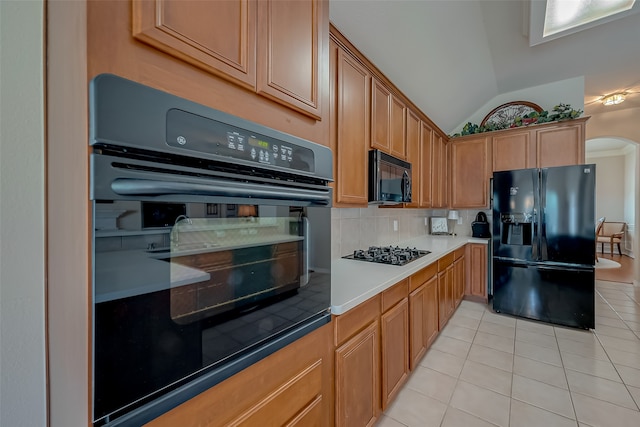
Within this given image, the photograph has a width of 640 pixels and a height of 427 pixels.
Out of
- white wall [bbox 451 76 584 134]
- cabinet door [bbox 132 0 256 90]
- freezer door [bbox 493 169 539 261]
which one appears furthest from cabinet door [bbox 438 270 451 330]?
white wall [bbox 451 76 584 134]

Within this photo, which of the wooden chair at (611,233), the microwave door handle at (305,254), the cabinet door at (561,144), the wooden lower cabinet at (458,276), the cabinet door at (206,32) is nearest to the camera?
the cabinet door at (206,32)

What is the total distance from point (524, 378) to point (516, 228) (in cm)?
171

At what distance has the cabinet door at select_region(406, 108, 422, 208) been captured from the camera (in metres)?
2.50

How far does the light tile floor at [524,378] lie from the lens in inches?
65.2

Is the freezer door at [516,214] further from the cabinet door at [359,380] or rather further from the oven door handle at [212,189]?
the oven door handle at [212,189]

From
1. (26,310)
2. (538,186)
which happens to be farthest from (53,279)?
(538,186)

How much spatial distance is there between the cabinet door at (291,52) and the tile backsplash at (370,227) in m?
1.24

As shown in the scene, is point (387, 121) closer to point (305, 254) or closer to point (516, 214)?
point (305, 254)

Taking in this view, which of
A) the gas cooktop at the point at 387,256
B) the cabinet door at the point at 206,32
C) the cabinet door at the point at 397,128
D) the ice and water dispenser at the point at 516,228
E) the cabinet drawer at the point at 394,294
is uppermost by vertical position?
the cabinet door at the point at 397,128

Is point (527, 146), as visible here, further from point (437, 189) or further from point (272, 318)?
point (272, 318)

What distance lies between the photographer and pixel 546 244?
2914mm

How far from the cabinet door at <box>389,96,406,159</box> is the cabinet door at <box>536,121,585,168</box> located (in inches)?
94.0

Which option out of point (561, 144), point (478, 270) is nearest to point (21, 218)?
point (478, 270)

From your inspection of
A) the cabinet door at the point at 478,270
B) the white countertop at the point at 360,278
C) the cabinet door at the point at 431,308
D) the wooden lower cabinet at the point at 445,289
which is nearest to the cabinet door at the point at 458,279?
the wooden lower cabinet at the point at 445,289
